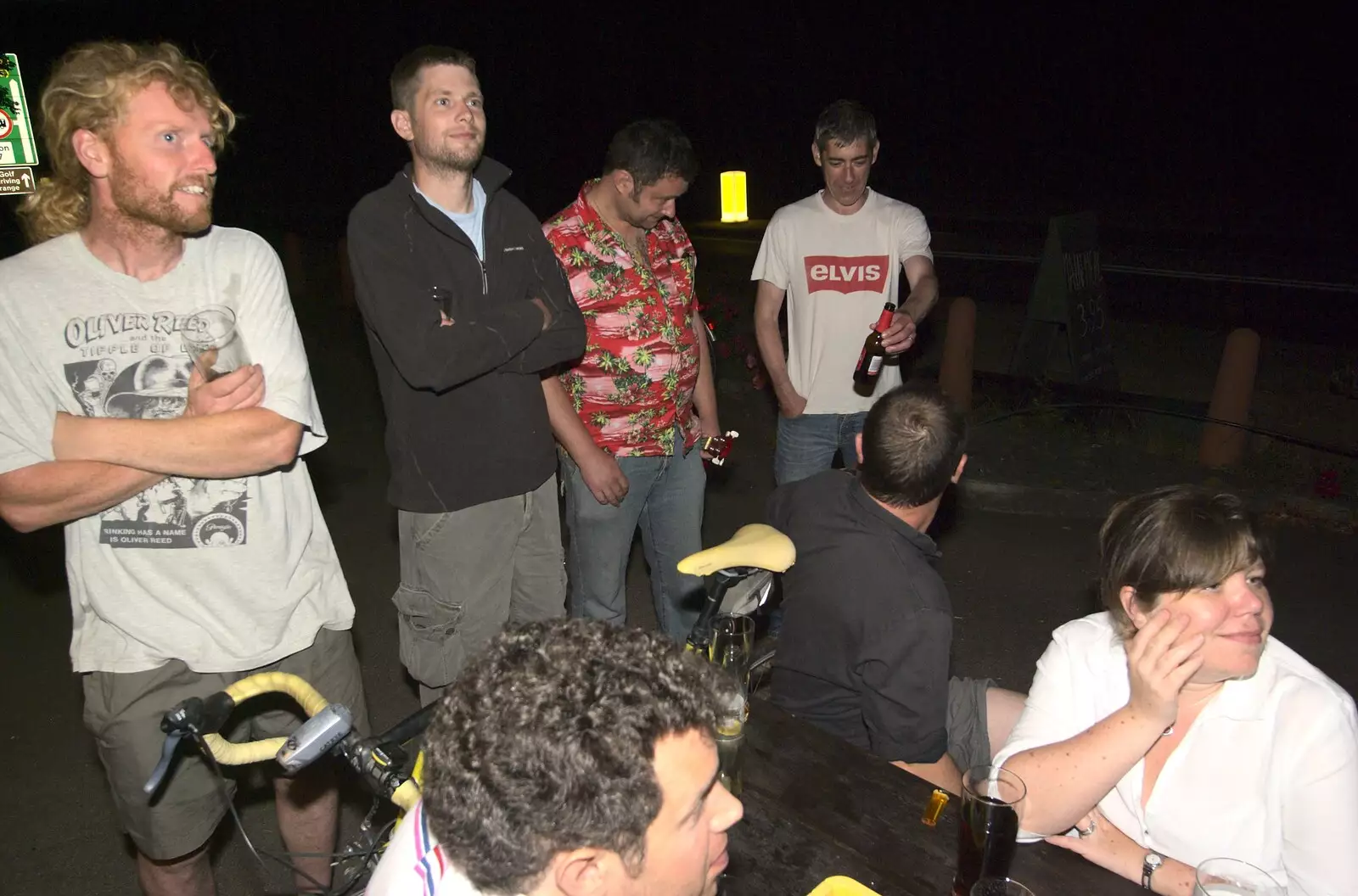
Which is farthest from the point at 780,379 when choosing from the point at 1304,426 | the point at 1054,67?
the point at 1054,67

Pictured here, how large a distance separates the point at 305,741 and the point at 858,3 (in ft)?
109

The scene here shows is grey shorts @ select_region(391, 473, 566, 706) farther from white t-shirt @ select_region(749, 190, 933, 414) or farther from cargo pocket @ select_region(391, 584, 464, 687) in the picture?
white t-shirt @ select_region(749, 190, 933, 414)

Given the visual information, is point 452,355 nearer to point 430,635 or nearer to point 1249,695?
point 430,635

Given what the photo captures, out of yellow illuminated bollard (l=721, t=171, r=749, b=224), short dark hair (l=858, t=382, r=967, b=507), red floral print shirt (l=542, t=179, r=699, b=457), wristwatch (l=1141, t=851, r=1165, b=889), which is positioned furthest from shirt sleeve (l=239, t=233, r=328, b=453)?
yellow illuminated bollard (l=721, t=171, r=749, b=224)

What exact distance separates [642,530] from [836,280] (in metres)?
1.55

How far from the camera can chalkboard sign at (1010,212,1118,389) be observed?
7.91 m

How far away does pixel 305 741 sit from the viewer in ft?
6.22

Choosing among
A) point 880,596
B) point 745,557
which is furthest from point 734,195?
point 745,557

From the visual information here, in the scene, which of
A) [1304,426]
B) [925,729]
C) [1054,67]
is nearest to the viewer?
[925,729]

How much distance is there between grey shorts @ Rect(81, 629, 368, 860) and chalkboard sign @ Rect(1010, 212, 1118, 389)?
668 cm

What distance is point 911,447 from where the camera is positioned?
2.88m

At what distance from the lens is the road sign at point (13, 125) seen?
1711cm

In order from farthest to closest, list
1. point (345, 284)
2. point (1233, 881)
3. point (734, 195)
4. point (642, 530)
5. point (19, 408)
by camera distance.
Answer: point (345, 284) < point (734, 195) < point (642, 530) < point (19, 408) < point (1233, 881)

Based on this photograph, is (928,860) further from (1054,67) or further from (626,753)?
(1054,67)
